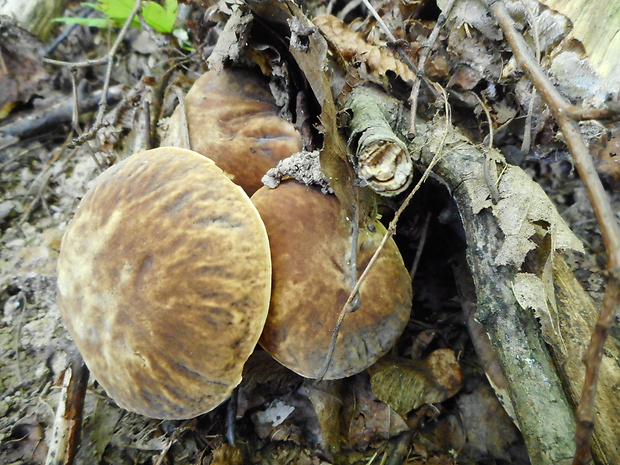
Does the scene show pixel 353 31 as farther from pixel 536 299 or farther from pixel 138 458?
pixel 138 458

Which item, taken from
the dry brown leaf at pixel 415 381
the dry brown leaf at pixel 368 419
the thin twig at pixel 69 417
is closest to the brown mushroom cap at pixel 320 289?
the dry brown leaf at pixel 415 381

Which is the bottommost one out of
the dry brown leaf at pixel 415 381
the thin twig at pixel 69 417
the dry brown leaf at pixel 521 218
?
the thin twig at pixel 69 417

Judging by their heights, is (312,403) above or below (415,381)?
below

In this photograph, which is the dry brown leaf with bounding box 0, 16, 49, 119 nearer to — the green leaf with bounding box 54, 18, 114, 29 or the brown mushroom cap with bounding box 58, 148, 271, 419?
the green leaf with bounding box 54, 18, 114, 29

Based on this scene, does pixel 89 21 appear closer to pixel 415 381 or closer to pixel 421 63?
pixel 421 63

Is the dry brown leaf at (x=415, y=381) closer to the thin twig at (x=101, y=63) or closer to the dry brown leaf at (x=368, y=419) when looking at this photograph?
the dry brown leaf at (x=368, y=419)

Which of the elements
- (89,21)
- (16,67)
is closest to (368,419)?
(89,21)

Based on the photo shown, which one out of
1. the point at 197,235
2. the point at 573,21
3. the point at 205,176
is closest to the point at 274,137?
the point at 205,176

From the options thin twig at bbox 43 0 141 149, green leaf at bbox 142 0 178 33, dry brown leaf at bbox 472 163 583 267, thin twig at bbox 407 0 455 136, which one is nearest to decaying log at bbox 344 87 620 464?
dry brown leaf at bbox 472 163 583 267
